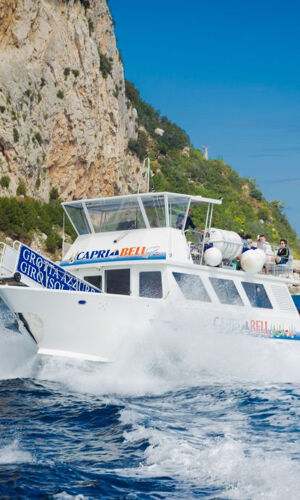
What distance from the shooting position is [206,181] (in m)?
108

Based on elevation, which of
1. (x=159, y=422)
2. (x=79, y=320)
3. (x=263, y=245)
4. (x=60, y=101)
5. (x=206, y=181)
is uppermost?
(x=206, y=181)

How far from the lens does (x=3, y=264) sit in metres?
13.7

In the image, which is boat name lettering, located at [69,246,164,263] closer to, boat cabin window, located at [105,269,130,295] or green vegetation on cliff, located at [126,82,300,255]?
boat cabin window, located at [105,269,130,295]

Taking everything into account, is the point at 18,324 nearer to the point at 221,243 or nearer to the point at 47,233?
the point at 221,243

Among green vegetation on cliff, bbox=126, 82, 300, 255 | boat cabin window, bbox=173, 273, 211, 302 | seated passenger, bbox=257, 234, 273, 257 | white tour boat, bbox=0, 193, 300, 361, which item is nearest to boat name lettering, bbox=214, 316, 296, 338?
white tour boat, bbox=0, 193, 300, 361

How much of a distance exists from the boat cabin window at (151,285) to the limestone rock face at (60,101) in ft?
123

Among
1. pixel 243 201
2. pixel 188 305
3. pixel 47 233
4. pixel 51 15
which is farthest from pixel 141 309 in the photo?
pixel 243 201

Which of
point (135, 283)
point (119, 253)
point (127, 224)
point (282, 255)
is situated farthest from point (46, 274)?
point (282, 255)

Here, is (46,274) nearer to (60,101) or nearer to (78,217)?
(78,217)

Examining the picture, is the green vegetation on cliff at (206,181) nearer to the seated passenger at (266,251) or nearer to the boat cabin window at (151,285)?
the seated passenger at (266,251)

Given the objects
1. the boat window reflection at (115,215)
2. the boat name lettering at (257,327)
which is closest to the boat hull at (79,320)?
A: the boat name lettering at (257,327)

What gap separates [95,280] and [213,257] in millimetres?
2879

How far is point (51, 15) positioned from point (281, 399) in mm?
51649

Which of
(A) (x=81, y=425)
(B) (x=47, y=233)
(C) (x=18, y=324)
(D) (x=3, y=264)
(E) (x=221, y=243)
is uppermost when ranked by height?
(B) (x=47, y=233)
